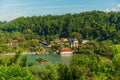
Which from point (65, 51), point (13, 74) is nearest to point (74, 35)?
point (65, 51)

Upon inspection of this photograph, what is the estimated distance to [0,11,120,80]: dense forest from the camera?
13.7 metres

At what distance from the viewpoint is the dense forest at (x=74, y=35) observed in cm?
1374

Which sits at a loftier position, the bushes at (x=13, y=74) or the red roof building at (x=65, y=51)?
the bushes at (x=13, y=74)

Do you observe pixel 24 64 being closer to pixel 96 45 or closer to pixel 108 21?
pixel 96 45

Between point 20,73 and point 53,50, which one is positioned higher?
point 20,73

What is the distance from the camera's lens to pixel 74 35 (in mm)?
42000

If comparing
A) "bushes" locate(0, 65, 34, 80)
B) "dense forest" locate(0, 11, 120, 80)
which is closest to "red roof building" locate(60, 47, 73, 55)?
"dense forest" locate(0, 11, 120, 80)

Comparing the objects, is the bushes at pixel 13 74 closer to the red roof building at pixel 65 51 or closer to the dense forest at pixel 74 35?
the dense forest at pixel 74 35

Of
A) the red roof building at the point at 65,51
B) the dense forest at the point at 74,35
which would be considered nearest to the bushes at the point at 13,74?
the dense forest at the point at 74,35

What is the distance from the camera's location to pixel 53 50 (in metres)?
34.7

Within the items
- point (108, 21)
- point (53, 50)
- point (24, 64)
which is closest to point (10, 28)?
point (108, 21)

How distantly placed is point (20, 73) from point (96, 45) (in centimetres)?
2466

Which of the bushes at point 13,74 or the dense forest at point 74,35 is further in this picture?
the dense forest at point 74,35

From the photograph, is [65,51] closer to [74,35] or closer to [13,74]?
[74,35]
